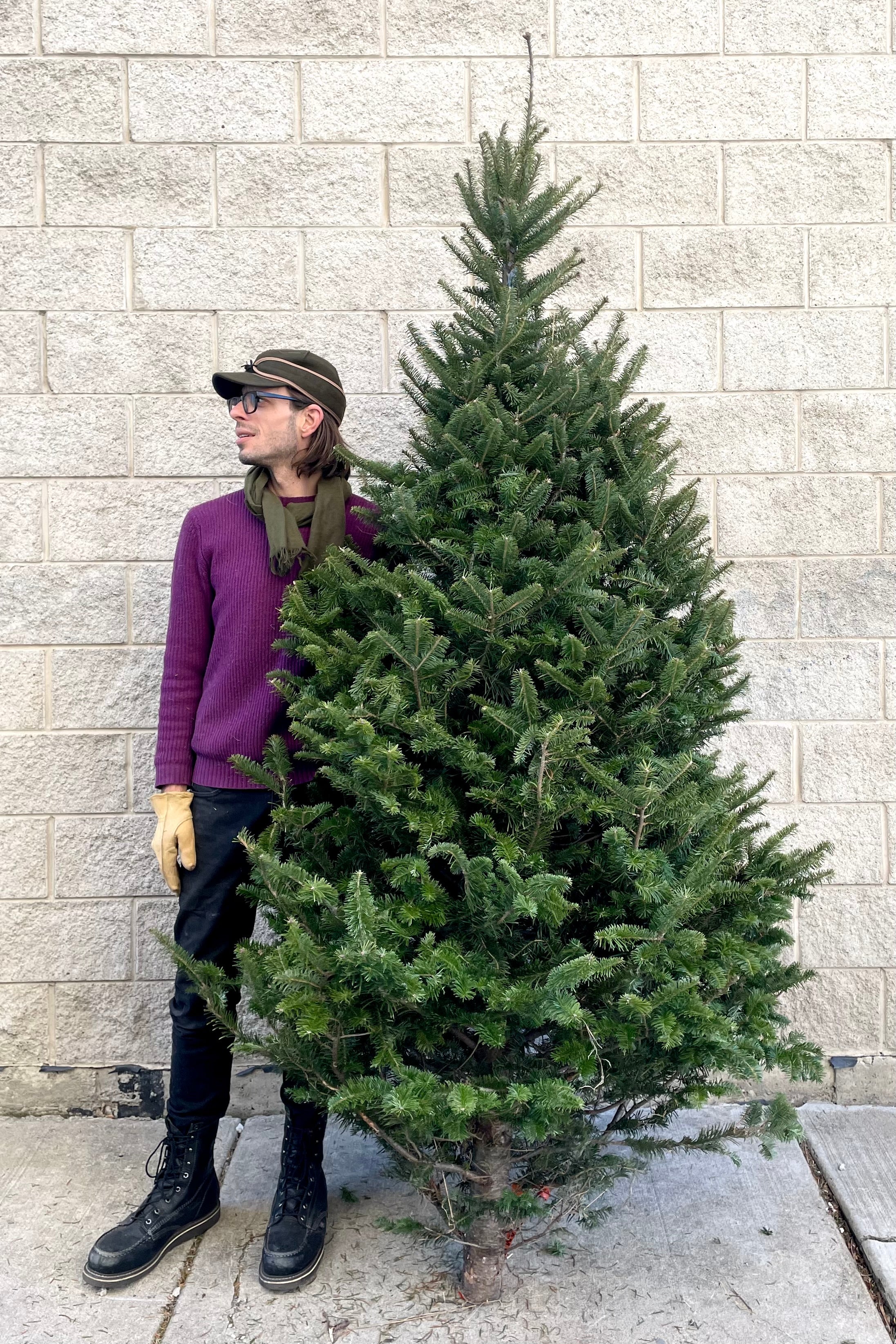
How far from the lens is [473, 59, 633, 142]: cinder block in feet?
11.4

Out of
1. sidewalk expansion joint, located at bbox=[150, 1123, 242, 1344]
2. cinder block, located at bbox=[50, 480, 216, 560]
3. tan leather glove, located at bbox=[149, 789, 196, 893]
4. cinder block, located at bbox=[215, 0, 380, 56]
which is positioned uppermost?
cinder block, located at bbox=[215, 0, 380, 56]

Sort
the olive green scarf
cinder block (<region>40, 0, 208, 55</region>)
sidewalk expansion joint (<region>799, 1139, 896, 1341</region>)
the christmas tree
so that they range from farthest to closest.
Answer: cinder block (<region>40, 0, 208, 55</region>) < the olive green scarf < sidewalk expansion joint (<region>799, 1139, 896, 1341</region>) < the christmas tree

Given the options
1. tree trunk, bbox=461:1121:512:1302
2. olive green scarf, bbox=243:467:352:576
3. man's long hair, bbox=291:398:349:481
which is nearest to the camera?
tree trunk, bbox=461:1121:512:1302

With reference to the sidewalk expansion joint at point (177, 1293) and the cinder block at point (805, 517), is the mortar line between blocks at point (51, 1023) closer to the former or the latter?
the sidewalk expansion joint at point (177, 1293)

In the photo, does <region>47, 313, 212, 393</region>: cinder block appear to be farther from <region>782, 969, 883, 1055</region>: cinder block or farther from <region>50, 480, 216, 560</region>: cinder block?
<region>782, 969, 883, 1055</region>: cinder block

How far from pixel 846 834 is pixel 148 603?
8.38 feet

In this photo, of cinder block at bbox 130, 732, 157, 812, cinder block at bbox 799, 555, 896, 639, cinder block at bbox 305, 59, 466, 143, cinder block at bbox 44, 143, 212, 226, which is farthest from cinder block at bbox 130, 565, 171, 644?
cinder block at bbox 799, 555, 896, 639

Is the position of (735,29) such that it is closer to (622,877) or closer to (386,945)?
(622,877)

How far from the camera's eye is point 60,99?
137 inches

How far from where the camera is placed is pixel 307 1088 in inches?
93.5

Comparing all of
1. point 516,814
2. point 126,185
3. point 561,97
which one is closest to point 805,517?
point 561,97

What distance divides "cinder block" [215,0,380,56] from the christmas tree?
139cm

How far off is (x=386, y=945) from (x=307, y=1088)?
1.76ft

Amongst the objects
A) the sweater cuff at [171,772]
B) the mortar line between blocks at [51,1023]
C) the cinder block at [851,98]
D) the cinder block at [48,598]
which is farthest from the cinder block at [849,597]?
the mortar line between blocks at [51,1023]
